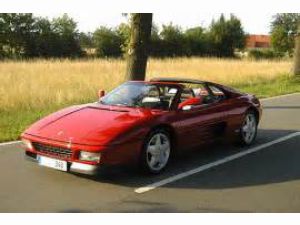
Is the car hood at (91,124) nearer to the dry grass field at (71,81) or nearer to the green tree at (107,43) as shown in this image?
the dry grass field at (71,81)

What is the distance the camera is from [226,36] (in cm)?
5588

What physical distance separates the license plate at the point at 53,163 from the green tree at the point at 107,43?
133 feet

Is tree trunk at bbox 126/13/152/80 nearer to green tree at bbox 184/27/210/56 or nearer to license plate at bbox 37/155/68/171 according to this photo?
license plate at bbox 37/155/68/171

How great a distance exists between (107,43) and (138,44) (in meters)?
34.8

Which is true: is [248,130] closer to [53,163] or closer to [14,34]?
[53,163]

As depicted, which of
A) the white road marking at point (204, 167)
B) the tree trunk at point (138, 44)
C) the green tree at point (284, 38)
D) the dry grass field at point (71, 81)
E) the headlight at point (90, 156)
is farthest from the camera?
the green tree at point (284, 38)

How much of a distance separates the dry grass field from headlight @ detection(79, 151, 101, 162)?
339 centimetres

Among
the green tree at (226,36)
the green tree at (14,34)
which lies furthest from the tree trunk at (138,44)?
the green tree at (226,36)

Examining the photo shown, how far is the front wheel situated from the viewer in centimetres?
828

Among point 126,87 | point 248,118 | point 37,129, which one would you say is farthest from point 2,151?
point 248,118

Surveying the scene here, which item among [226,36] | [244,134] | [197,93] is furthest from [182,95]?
[226,36]

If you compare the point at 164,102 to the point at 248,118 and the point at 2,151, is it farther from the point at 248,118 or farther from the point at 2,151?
the point at 2,151

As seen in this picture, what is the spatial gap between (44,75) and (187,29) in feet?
125

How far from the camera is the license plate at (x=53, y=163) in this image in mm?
5750
